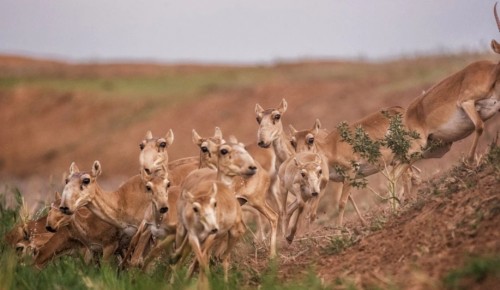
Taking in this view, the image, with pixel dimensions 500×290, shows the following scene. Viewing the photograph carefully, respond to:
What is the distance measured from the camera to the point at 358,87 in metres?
46.2

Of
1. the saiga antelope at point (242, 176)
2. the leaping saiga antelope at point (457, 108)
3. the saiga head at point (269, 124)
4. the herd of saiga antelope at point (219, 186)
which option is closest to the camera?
the herd of saiga antelope at point (219, 186)

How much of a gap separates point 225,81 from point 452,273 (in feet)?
154

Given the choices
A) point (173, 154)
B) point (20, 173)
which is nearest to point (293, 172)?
point (173, 154)

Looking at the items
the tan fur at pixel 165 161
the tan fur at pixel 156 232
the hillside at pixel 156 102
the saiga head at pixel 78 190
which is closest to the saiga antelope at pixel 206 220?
the tan fur at pixel 156 232

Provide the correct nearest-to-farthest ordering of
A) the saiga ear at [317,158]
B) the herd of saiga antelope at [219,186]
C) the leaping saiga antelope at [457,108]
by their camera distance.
→ the herd of saiga antelope at [219,186] → the leaping saiga antelope at [457,108] → the saiga ear at [317,158]

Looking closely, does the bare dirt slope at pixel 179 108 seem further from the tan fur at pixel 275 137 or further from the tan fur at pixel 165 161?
the tan fur at pixel 165 161

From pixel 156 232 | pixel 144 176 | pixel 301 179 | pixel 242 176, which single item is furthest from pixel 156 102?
pixel 156 232

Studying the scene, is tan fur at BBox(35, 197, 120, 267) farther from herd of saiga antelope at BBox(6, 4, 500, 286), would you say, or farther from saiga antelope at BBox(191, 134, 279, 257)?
saiga antelope at BBox(191, 134, 279, 257)

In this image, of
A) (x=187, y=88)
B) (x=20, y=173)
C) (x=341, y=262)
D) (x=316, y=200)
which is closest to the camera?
(x=341, y=262)

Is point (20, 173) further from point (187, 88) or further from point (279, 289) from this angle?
point (279, 289)

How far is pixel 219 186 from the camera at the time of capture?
13.1 m

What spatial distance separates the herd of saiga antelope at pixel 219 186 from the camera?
520 inches

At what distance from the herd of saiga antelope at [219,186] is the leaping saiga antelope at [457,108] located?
0.01 m

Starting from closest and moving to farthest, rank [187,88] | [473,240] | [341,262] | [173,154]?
[473,240], [341,262], [173,154], [187,88]
